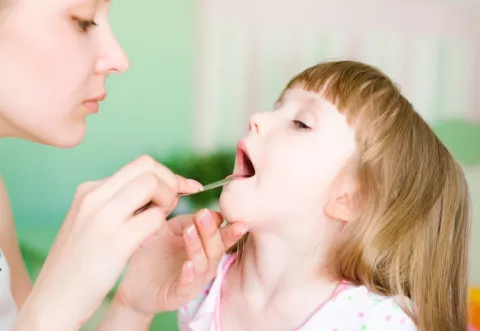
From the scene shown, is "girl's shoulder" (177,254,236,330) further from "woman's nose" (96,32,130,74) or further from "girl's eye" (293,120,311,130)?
"woman's nose" (96,32,130,74)

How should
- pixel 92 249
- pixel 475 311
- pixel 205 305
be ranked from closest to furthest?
1. pixel 92 249
2. pixel 205 305
3. pixel 475 311

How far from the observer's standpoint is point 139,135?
1775 mm

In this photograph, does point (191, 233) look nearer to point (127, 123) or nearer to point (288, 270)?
point (288, 270)

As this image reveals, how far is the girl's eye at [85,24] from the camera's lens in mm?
938

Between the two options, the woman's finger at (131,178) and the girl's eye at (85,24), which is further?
the girl's eye at (85,24)

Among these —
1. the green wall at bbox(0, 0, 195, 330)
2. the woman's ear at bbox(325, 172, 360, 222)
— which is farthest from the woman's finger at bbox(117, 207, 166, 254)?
the green wall at bbox(0, 0, 195, 330)

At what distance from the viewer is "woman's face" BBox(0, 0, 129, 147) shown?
90 centimetres

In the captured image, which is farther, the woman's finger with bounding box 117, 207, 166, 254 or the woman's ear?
the woman's ear

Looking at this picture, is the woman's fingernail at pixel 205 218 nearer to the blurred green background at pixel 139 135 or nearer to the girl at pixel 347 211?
the girl at pixel 347 211

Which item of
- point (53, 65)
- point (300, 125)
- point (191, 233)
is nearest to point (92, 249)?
point (191, 233)

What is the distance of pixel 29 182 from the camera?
5.63 ft

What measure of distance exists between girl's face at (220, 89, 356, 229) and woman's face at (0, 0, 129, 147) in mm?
259

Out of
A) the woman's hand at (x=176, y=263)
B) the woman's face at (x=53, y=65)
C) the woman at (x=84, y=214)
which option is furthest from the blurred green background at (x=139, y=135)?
the woman's face at (x=53, y=65)

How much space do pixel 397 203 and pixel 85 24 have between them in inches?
22.6
